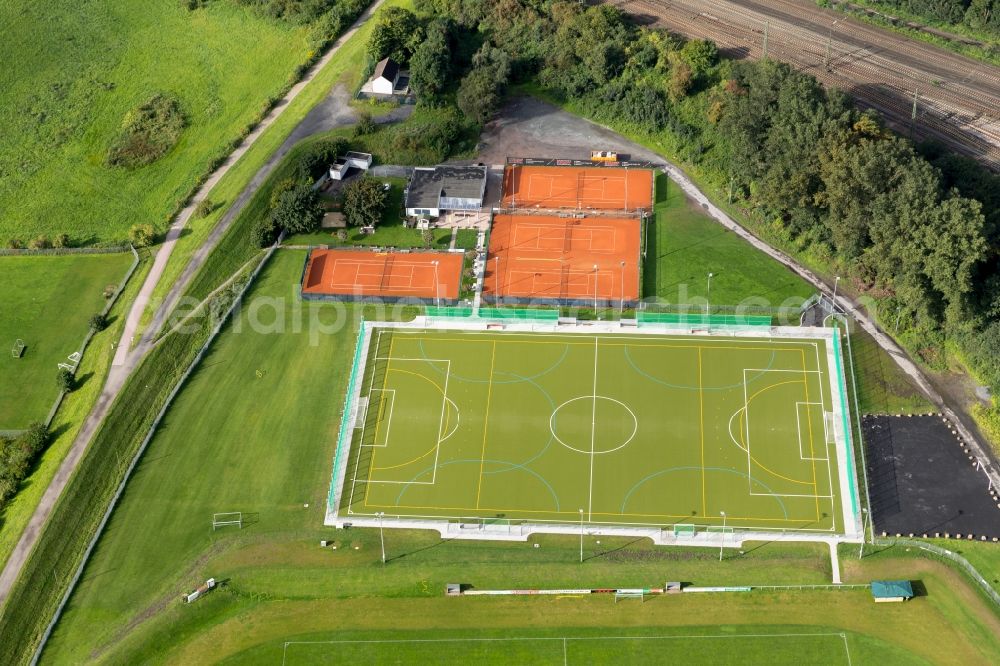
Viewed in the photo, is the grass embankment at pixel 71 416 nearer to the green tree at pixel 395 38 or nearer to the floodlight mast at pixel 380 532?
the floodlight mast at pixel 380 532

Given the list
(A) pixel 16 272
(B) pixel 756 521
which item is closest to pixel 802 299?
(B) pixel 756 521

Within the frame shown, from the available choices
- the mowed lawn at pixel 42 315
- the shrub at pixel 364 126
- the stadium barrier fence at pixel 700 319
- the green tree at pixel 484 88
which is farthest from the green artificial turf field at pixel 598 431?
the green tree at pixel 484 88

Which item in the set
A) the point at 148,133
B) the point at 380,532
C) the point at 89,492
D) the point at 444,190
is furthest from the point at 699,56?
the point at 89,492

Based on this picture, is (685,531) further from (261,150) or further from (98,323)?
(261,150)

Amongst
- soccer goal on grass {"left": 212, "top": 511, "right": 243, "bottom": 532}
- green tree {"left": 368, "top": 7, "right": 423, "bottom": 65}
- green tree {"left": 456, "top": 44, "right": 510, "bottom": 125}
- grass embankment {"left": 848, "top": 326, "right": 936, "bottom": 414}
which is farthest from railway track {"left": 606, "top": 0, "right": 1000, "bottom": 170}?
soccer goal on grass {"left": 212, "top": 511, "right": 243, "bottom": 532}

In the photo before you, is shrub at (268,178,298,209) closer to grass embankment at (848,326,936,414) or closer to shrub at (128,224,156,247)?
shrub at (128,224,156,247)
